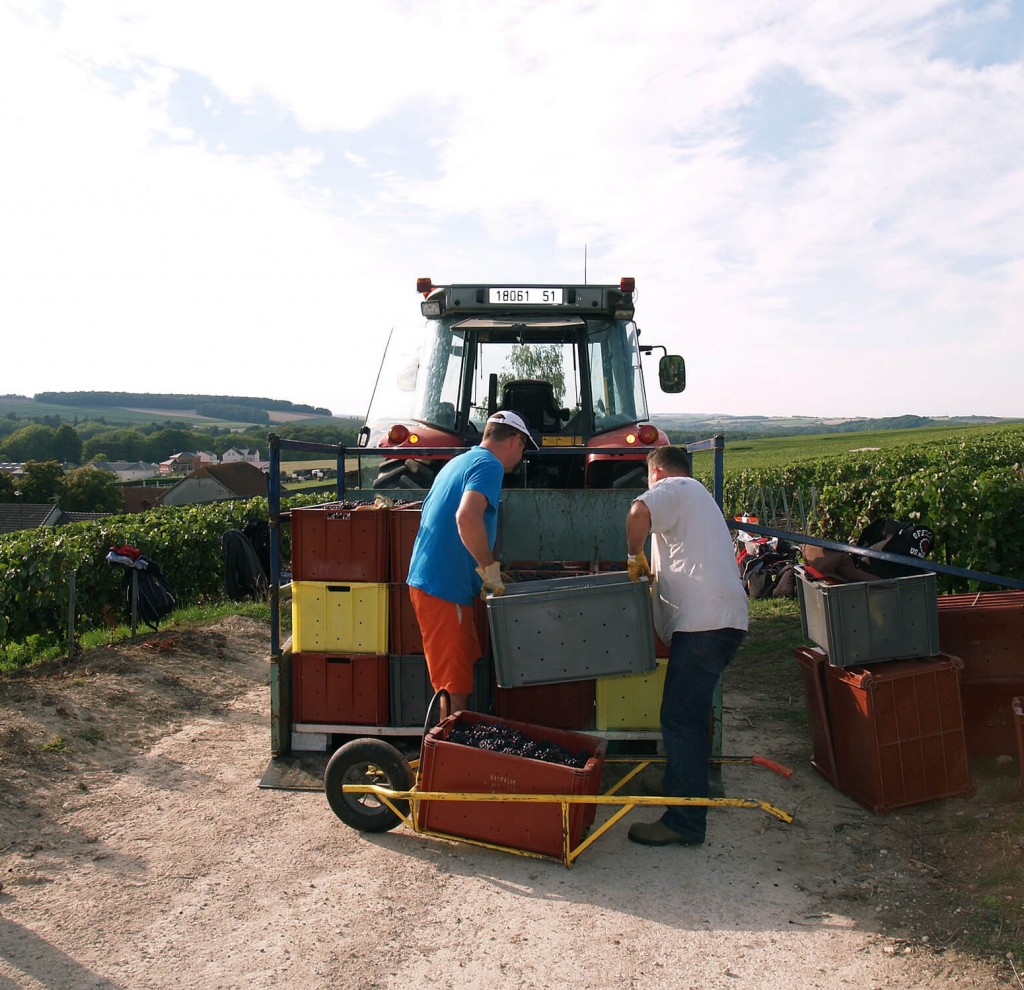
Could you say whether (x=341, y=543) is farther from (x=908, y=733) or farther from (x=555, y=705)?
(x=908, y=733)

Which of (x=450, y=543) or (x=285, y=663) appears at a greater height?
(x=450, y=543)

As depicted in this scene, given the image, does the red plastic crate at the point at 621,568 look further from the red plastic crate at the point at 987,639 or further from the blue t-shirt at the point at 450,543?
the red plastic crate at the point at 987,639

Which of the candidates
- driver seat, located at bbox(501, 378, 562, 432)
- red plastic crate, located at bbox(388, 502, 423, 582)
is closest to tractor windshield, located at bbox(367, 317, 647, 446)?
driver seat, located at bbox(501, 378, 562, 432)

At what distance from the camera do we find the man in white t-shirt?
14.4ft

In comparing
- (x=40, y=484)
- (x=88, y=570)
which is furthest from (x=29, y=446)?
(x=88, y=570)

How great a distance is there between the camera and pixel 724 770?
5426 millimetres

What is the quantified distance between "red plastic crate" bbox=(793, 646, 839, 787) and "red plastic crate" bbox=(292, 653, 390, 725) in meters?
2.44

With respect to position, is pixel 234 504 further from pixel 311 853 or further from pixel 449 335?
pixel 311 853

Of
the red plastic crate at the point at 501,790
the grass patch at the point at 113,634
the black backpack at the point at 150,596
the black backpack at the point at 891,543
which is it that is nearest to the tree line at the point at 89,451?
the grass patch at the point at 113,634

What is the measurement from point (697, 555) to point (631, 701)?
1.19m

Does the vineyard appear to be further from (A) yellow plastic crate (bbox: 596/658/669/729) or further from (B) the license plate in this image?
(A) yellow plastic crate (bbox: 596/658/669/729)

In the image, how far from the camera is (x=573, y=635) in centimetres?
455

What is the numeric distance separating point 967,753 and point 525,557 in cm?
275

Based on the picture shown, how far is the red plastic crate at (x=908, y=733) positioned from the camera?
4.67 meters
